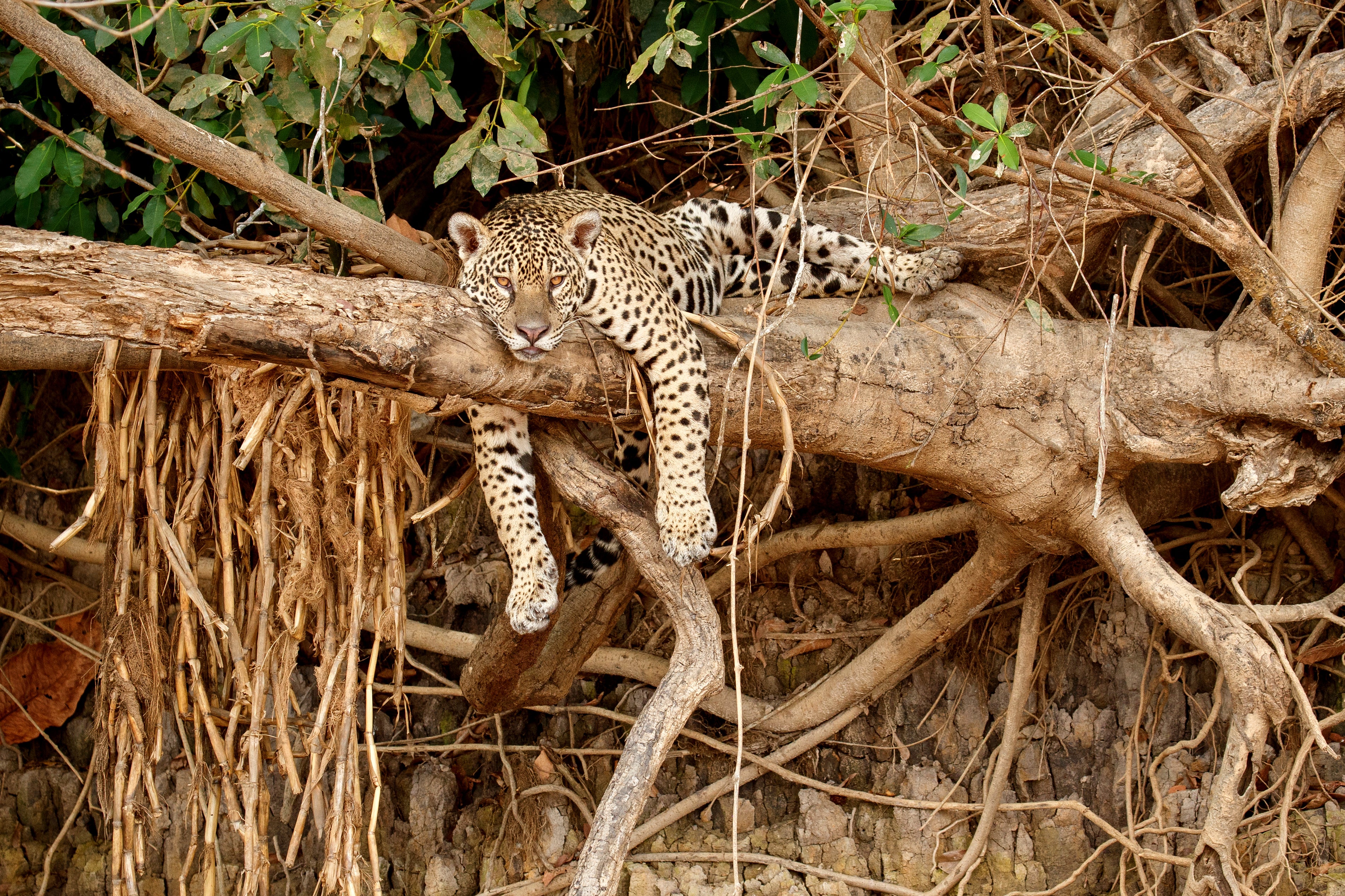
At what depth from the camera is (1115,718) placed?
4902mm

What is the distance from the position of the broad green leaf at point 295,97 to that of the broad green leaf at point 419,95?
0.29 m

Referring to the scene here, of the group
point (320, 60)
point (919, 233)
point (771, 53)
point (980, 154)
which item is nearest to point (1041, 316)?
point (919, 233)

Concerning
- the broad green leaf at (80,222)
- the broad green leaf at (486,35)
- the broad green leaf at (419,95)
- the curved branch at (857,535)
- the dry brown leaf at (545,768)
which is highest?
the broad green leaf at (486,35)

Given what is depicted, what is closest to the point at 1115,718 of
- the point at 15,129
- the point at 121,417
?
the point at 121,417

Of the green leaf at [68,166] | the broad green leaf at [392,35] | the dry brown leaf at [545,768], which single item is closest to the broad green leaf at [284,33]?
the broad green leaf at [392,35]

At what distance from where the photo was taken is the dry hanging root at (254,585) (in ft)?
12.0

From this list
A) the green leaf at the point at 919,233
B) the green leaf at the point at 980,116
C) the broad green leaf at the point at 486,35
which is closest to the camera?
the green leaf at the point at 980,116

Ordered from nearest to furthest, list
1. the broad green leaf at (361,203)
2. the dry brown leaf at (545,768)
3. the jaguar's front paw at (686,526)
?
the jaguar's front paw at (686,526), the broad green leaf at (361,203), the dry brown leaf at (545,768)

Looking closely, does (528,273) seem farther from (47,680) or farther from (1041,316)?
(47,680)

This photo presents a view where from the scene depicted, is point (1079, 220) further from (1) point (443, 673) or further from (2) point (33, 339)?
(1) point (443, 673)

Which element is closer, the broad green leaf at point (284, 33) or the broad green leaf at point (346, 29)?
the broad green leaf at point (346, 29)

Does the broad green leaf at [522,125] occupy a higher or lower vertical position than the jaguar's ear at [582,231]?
higher

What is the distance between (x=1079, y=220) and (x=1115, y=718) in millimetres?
2197

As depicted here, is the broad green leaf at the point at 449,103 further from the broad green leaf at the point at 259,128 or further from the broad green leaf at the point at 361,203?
the broad green leaf at the point at 259,128
